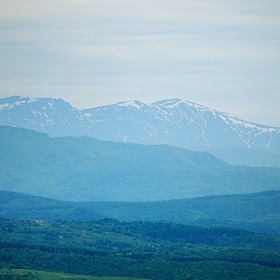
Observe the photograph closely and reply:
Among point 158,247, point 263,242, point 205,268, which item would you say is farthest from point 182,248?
point 205,268

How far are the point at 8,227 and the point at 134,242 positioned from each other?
25.2m

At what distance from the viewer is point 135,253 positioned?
16075 cm

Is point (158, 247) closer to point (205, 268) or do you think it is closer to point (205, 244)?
point (205, 244)

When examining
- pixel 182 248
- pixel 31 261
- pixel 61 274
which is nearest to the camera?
pixel 61 274


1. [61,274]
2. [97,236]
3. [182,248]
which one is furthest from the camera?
[97,236]

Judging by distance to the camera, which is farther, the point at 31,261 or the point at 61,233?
the point at 61,233

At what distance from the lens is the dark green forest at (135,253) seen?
146 meters

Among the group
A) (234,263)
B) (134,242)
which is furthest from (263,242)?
(234,263)

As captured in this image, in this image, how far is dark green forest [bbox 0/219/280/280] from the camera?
146m

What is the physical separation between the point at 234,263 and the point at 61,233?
49.3 metres

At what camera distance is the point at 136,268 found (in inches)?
5861

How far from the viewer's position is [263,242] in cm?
18800

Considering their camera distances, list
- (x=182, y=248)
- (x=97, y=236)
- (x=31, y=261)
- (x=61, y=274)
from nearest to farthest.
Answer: (x=61, y=274)
(x=31, y=261)
(x=182, y=248)
(x=97, y=236)

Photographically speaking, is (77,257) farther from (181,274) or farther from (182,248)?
(182,248)
